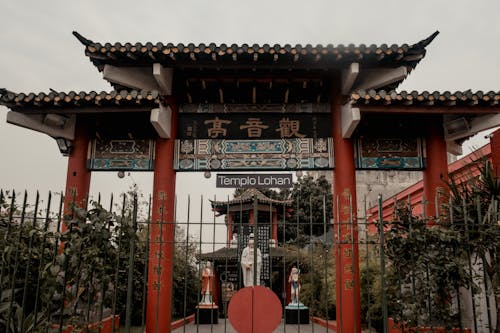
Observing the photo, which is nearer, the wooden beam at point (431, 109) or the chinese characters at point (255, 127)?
the wooden beam at point (431, 109)

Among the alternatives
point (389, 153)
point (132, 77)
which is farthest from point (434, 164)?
point (132, 77)

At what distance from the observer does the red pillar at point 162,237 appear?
320 inches

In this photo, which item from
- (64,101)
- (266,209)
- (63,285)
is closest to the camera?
(63,285)

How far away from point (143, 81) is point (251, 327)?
5.49 m

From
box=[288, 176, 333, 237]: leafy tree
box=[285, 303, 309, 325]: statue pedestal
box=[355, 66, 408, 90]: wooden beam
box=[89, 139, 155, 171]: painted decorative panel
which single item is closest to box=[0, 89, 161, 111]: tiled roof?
box=[89, 139, 155, 171]: painted decorative panel

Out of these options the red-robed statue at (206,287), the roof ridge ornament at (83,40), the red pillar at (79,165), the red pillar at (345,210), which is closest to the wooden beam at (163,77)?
the roof ridge ornament at (83,40)

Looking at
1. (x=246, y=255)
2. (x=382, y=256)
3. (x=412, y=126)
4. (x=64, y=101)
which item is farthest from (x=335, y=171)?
(x=246, y=255)

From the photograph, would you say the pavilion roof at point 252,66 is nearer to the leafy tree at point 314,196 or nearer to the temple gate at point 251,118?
the temple gate at point 251,118

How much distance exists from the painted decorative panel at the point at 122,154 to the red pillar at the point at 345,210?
3606 mm

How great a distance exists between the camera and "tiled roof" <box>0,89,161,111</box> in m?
8.12

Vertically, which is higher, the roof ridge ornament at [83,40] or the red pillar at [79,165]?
the roof ridge ornament at [83,40]

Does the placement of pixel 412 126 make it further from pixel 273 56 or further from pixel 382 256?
pixel 382 256

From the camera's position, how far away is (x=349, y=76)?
339 inches

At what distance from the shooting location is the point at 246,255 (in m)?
14.6
